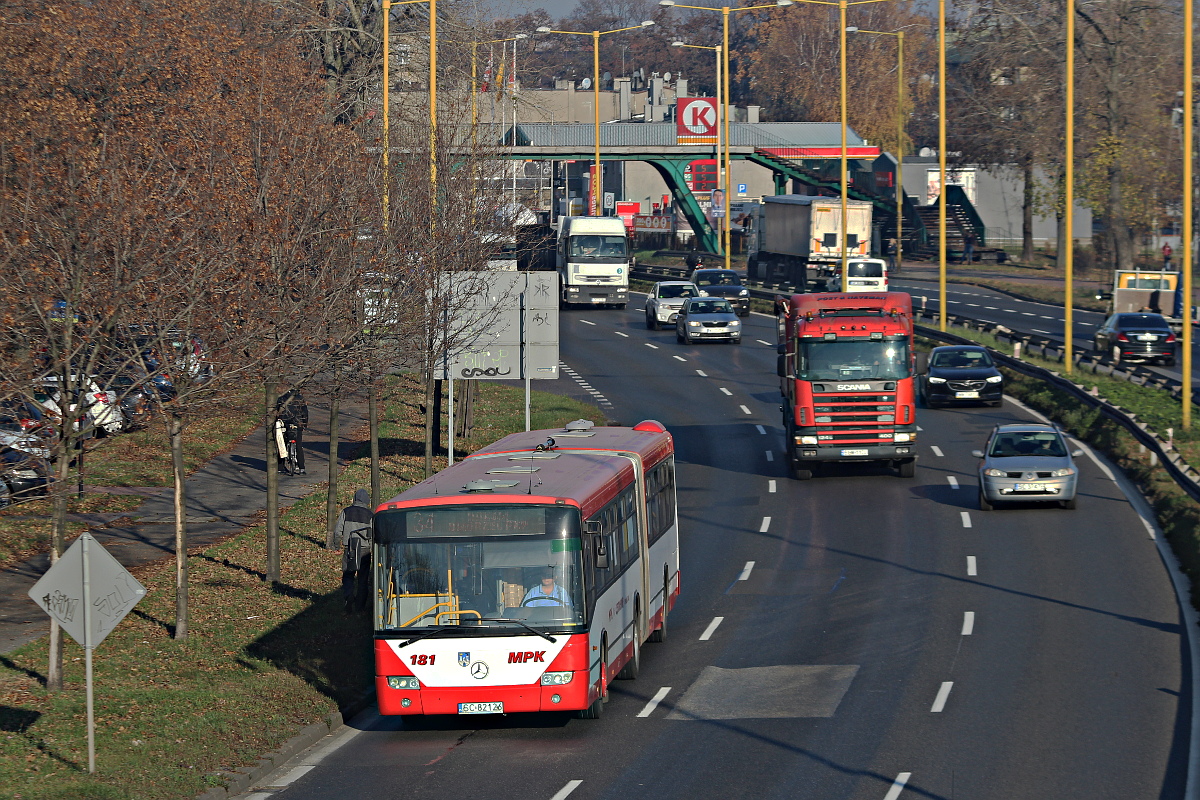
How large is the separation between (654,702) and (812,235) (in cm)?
5653

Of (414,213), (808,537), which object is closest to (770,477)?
(808,537)


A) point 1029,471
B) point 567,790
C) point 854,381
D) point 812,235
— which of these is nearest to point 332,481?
point 567,790

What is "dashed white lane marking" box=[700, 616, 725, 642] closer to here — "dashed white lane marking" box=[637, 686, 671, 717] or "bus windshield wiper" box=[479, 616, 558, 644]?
"dashed white lane marking" box=[637, 686, 671, 717]

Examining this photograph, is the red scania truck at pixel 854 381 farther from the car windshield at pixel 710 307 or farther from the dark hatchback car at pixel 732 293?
the dark hatchback car at pixel 732 293

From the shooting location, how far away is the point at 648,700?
56.2 feet

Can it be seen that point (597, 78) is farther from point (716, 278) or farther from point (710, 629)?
point (710, 629)

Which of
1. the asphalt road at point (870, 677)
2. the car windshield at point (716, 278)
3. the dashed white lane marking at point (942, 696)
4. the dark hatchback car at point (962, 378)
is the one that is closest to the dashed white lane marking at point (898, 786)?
the asphalt road at point (870, 677)

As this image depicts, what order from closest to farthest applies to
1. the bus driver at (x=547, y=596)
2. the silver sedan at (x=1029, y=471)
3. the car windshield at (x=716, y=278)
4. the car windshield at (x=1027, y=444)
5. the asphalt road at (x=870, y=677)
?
the asphalt road at (x=870, y=677) < the bus driver at (x=547, y=596) < the silver sedan at (x=1029, y=471) < the car windshield at (x=1027, y=444) < the car windshield at (x=716, y=278)

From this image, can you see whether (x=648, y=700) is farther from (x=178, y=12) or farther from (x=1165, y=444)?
(x=178, y=12)

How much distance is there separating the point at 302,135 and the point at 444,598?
10561mm

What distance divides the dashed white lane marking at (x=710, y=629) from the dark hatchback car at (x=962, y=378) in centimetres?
2155

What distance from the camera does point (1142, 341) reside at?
48.9 meters

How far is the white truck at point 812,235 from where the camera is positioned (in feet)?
233

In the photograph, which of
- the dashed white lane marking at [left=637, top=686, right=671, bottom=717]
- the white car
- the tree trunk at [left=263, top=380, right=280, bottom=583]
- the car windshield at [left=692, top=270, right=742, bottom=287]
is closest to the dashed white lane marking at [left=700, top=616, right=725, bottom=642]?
the dashed white lane marking at [left=637, top=686, right=671, bottom=717]
